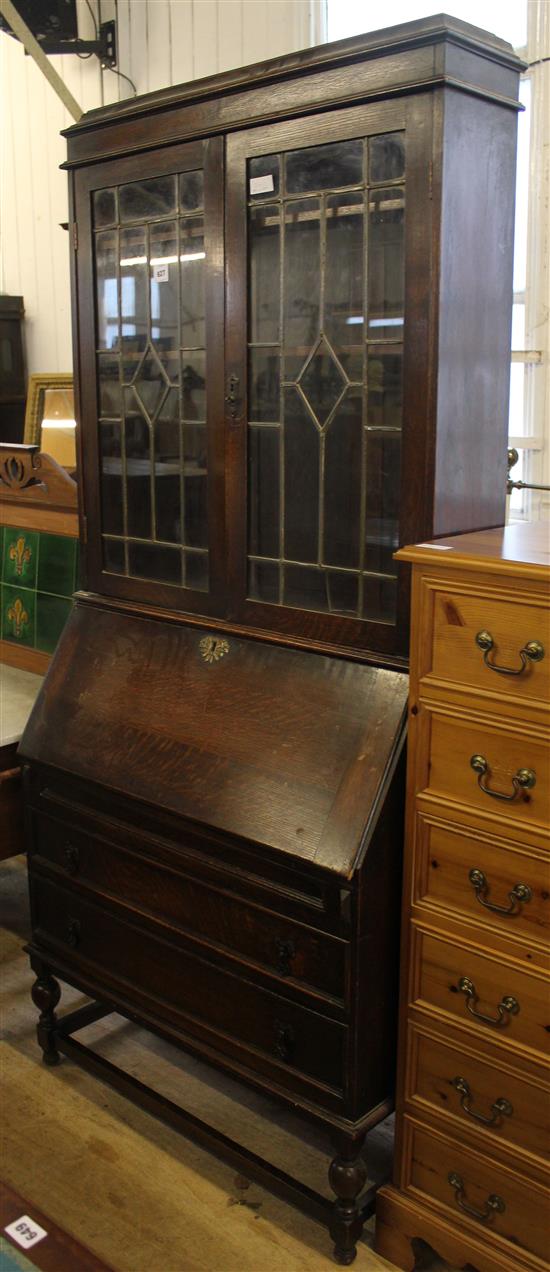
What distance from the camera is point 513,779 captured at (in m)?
1.62

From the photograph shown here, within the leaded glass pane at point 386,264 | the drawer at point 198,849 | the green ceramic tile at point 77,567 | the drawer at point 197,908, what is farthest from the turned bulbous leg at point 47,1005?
the leaded glass pane at point 386,264

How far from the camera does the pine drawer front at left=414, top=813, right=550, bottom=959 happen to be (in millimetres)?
1625

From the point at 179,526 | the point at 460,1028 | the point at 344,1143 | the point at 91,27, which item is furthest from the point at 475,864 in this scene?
the point at 91,27

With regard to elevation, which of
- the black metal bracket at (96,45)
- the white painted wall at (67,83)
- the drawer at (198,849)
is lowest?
the drawer at (198,849)

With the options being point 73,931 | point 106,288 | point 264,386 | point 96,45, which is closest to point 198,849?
point 73,931

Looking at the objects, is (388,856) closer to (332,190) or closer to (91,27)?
(332,190)

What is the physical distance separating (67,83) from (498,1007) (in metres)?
3.85

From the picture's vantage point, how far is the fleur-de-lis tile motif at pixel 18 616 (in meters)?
3.35

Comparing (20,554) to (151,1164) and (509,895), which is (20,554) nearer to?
(151,1164)

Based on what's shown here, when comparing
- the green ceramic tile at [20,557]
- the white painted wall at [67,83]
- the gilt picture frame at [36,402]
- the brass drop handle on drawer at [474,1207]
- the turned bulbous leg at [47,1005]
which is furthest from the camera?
the gilt picture frame at [36,402]

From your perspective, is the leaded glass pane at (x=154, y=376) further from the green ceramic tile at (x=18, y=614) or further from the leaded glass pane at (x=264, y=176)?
the green ceramic tile at (x=18, y=614)

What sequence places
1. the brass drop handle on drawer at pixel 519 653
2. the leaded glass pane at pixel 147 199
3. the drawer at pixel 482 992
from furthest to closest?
the leaded glass pane at pixel 147 199 → the drawer at pixel 482 992 → the brass drop handle on drawer at pixel 519 653

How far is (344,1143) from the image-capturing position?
1879 mm

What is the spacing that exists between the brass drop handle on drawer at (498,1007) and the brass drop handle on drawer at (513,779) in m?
0.32
